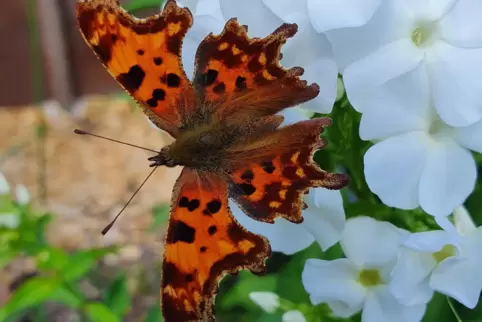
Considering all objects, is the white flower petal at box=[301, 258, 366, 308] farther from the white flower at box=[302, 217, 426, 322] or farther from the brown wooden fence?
the brown wooden fence

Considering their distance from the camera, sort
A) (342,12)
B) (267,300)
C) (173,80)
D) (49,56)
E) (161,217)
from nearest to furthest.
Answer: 1. (342,12)
2. (173,80)
3. (267,300)
4. (161,217)
5. (49,56)

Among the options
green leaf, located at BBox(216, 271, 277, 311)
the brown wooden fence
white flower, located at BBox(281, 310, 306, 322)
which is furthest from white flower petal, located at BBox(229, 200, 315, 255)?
the brown wooden fence

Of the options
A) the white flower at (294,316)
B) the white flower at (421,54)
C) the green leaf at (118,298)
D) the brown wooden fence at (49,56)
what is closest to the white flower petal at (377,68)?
the white flower at (421,54)

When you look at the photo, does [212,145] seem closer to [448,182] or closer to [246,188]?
[246,188]

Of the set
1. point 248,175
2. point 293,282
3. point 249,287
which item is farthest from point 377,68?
point 249,287

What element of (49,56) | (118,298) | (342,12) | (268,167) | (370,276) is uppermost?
(49,56)

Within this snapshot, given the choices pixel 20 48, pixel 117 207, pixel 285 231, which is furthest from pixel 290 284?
pixel 20 48

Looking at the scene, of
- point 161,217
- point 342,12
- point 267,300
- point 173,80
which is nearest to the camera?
point 342,12
